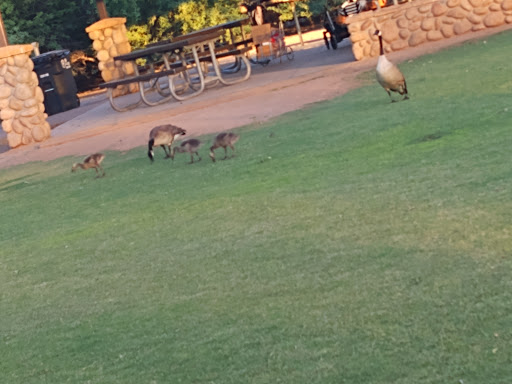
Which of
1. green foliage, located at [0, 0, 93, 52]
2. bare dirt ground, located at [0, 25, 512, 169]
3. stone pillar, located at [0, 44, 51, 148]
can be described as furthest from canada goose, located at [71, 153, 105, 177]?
green foliage, located at [0, 0, 93, 52]

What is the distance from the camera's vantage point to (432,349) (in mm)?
4098

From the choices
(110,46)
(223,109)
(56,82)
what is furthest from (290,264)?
(56,82)

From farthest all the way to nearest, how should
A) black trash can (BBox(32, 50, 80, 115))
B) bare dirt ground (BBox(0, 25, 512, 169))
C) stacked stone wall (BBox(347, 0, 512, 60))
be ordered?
black trash can (BBox(32, 50, 80, 115))
stacked stone wall (BBox(347, 0, 512, 60))
bare dirt ground (BBox(0, 25, 512, 169))

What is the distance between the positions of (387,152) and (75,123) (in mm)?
11283

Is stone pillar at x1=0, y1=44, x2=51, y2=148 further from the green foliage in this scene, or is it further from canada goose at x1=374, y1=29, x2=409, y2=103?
the green foliage

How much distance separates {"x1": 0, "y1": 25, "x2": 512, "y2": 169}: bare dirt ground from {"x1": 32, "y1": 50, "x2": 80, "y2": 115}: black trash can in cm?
515

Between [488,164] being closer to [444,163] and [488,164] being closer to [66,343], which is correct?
[444,163]

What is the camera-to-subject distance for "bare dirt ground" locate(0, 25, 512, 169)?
13859mm

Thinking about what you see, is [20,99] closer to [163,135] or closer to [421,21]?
[163,135]

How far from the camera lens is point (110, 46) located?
22.8 meters

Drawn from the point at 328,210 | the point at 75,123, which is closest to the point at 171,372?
the point at 328,210

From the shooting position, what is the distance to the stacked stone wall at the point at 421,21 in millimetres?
17156

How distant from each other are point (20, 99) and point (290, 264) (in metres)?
11.8


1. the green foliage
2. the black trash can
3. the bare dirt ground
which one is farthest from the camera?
the green foliage
